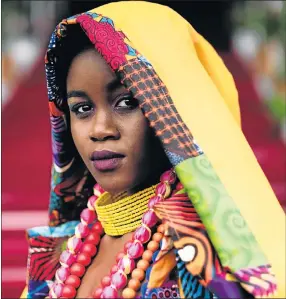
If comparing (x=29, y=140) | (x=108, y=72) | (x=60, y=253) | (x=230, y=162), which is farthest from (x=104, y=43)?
(x=29, y=140)

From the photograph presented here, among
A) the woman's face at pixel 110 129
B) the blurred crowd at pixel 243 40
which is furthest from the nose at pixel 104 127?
the blurred crowd at pixel 243 40

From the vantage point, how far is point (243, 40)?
16.9 metres

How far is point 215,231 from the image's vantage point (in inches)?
52.4

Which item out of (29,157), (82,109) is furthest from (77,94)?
(29,157)

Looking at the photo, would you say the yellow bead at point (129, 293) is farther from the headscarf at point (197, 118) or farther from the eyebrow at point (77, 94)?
the eyebrow at point (77, 94)

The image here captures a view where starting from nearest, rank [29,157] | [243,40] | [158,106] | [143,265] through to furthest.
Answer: [158,106] → [143,265] → [29,157] → [243,40]

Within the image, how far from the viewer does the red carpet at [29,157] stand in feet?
13.0

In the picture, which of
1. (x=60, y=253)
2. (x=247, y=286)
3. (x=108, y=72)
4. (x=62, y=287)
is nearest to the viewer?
(x=247, y=286)

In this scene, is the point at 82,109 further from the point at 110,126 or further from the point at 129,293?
the point at 129,293

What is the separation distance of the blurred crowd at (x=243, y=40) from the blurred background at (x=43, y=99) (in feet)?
0.04

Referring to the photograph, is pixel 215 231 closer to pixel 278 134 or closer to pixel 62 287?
pixel 62 287

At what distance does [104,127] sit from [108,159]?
0.21 feet

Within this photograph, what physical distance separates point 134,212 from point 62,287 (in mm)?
242

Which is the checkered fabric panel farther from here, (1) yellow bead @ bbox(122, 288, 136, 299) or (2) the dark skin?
(1) yellow bead @ bbox(122, 288, 136, 299)
